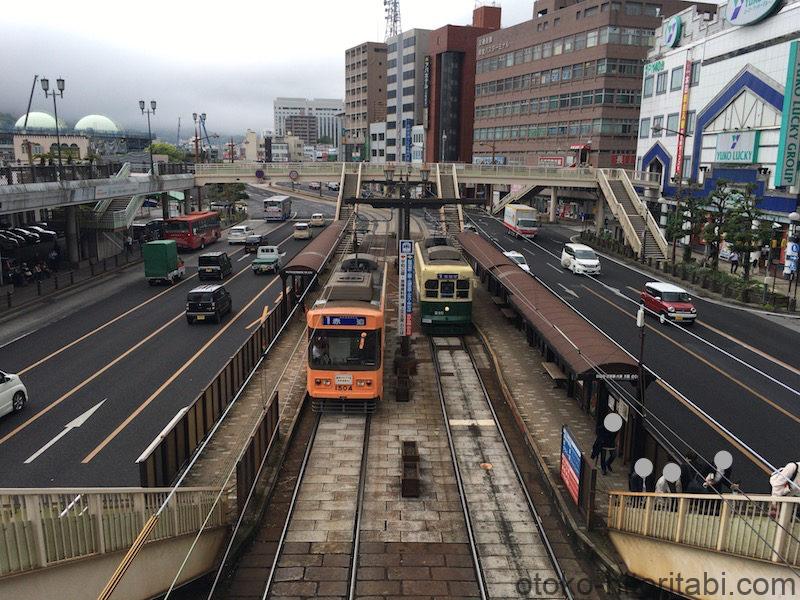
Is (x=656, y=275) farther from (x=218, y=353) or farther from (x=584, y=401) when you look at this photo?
(x=218, y=353)

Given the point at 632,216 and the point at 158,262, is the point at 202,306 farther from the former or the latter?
the point at 632,216

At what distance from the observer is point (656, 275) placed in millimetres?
48469

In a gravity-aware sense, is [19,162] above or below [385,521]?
above

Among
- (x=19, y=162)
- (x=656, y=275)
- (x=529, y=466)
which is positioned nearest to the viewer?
(x=529, y=466)

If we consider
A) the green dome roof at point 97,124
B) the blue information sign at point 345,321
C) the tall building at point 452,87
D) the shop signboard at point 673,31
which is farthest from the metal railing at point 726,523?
the green dome roof at point 97,124

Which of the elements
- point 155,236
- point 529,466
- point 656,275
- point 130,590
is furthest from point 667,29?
point 130,590

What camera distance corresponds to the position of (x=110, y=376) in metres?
24.6

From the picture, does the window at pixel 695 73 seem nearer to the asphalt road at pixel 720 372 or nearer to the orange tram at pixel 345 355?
the asphalt road at pixel 720 372

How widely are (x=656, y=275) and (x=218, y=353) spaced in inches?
1366

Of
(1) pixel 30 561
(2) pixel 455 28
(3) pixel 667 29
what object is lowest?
(1) pixel 30 561

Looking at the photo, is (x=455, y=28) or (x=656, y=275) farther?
(x=455, y=28)

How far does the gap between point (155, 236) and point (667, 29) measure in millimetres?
53919

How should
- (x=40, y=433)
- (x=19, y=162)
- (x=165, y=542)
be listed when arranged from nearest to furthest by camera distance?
1. (x=165, y=542)
2. (x=40, y=433)
3. (x=19, y=162)

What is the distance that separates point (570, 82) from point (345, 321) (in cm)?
7751
